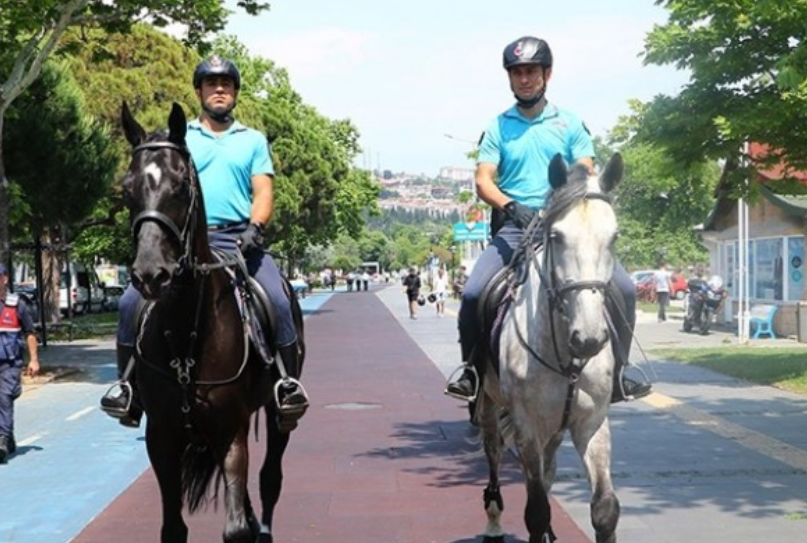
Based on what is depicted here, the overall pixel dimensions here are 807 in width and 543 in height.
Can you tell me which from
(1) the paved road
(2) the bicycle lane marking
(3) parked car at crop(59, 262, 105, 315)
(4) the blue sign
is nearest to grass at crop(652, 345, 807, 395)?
(1) the paved road

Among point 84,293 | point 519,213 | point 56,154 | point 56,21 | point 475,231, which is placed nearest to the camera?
point 519,213

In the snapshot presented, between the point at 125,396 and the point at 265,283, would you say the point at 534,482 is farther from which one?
the point at 125,396

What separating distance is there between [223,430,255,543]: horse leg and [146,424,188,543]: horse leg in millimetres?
270

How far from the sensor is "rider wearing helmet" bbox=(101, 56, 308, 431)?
6.29 metres

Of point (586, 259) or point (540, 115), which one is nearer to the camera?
point (586, 259)

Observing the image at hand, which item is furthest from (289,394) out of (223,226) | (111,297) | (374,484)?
(111,297)

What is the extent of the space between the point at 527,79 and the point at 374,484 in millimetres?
4515

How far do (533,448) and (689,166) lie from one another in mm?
11727

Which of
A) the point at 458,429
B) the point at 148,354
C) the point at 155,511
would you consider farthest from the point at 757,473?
the point at 148,354

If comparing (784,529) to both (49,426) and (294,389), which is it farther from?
(49,426)

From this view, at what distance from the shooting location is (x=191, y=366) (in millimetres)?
5621

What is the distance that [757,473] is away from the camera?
32.8 ft

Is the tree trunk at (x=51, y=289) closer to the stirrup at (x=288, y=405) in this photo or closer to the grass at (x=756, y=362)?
the grass at (x=756, y=362)

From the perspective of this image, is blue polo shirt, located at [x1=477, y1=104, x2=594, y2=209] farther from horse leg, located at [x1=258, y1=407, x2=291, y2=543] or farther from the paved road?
the paved road
